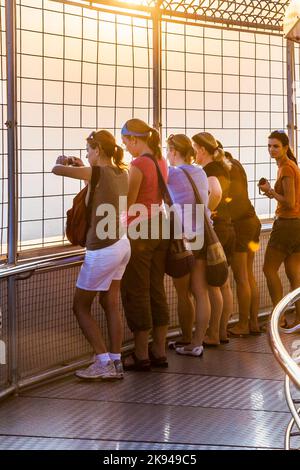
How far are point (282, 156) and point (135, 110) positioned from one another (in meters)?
1.48

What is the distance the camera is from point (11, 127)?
7.17 meters

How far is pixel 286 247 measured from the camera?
935cm

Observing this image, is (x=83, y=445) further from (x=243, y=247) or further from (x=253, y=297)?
(x=253, y=297)

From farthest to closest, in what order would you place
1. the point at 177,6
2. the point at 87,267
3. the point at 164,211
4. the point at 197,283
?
the point at 177,6
the point at 197,283
the point at 164,211
the point at 87,267

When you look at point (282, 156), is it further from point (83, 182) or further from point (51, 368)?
point (51, 368)

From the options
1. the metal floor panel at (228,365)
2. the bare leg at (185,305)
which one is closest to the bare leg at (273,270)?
the metal floor panel at (228,365)

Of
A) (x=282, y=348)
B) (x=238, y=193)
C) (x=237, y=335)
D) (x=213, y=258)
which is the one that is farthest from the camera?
(x=237, y=335)

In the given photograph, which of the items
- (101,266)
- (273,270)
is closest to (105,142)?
(101,266)

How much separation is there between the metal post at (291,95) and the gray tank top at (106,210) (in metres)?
3.91

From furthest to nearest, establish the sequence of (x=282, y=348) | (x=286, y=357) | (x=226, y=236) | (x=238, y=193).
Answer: (x=238, y=193) → (x=226, y=236) → (x=282, y=348) → (x=286, y=357)

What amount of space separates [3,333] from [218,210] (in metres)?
2.51

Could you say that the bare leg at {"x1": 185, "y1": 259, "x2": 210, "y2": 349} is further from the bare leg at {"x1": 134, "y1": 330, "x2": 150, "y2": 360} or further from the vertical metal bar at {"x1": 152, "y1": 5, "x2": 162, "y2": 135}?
the vertical metal bar at {"x1": 152, "y1": 5, "x2": 162, "y2": 135}

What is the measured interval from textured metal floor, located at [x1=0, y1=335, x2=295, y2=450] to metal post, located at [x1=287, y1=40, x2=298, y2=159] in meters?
3.35

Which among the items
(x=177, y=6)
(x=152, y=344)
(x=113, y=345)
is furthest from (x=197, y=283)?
(x=177, y=6)
